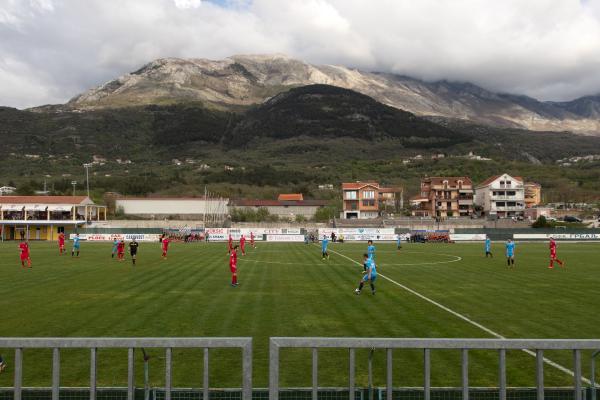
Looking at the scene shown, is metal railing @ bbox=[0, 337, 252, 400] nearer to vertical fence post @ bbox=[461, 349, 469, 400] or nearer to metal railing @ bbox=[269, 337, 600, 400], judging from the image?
metal railing @ bbox=[269, 337, 600, 400]

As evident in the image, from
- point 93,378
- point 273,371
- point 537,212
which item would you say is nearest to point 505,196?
point 537,212

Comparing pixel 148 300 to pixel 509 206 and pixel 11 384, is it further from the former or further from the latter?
pixel 509 206

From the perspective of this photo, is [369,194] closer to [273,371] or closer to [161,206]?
[161,206]

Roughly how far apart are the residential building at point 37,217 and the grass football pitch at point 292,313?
182 feet

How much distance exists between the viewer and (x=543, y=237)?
7438 cm

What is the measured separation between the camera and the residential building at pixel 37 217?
268 feet

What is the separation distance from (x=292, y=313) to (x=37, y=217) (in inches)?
3173

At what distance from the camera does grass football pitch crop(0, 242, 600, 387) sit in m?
10.2

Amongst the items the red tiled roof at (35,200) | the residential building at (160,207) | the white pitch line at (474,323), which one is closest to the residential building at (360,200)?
the residential building at (160,207)

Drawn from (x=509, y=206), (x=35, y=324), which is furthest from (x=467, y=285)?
(x=509, y=206)

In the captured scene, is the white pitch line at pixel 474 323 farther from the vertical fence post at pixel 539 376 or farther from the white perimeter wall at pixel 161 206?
the white perimeter wall at pixel 161 206

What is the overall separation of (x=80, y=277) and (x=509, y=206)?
358 feet

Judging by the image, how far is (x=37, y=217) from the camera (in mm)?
84312

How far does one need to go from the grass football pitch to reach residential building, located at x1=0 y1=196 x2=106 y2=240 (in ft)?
182
